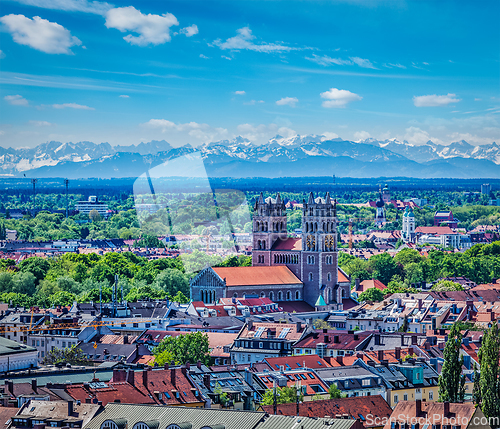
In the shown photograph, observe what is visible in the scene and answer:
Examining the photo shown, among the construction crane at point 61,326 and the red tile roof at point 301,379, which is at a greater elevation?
the red tile roof at point 301,379

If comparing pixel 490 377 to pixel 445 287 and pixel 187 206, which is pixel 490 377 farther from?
pixel 187 206

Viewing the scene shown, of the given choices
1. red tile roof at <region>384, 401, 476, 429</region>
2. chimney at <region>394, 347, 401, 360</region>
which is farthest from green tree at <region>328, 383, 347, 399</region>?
chimney at <region>394, 347, 401, 360</region>

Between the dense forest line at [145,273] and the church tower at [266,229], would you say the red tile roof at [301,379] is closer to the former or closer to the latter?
the dense forest line at [145,273]

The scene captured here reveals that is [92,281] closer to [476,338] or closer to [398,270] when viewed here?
[398,270]

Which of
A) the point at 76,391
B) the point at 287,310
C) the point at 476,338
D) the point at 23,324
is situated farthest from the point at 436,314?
the point at 76,391

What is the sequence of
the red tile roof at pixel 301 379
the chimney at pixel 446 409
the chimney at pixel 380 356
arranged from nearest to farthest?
the chimney at pixel 446 409 → the red tile roof at pixel 301 379 → the chimney at pixel 380 356

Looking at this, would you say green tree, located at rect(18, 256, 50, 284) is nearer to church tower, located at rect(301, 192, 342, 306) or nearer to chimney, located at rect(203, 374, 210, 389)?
church tower, located at rect(301, 192, 342, 306)

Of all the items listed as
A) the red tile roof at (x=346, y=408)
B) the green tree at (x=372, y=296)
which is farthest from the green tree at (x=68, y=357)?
the green tree at (x=372, y=296)
